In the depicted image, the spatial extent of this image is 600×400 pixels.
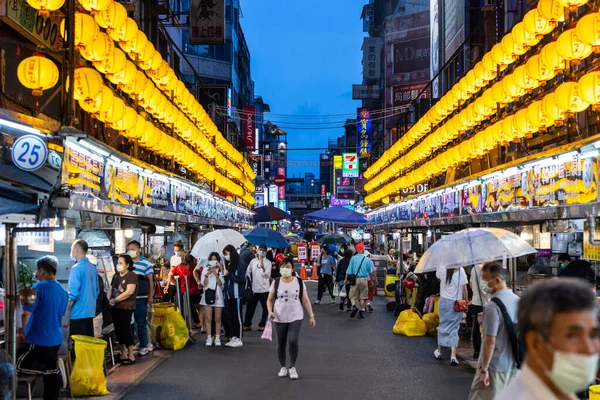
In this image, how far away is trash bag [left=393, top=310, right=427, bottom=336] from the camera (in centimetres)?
1561

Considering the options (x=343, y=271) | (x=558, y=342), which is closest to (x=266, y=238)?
(x=343, y=271)

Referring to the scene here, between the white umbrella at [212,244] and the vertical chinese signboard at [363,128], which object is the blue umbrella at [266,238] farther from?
the vertical chinese signboard at [363,128]

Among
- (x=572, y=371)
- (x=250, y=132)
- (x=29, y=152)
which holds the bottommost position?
Result: (x=572, y=371)

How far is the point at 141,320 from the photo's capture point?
504 inches

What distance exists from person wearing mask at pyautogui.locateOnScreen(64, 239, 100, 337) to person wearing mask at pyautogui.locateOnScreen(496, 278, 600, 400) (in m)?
8.50

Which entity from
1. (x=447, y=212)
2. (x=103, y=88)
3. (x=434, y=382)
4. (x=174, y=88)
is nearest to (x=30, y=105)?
(x=103, y=88)

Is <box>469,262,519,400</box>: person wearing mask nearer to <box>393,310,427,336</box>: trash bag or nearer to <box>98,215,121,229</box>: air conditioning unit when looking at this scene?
<box>98,215,121,229</box>: air conditioning unit

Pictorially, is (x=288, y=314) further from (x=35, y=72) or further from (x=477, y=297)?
(x=35, y=72)

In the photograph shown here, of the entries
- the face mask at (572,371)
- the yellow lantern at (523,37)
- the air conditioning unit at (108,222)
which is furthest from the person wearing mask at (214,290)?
the face mask at (572,371)

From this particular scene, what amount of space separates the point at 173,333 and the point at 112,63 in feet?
17.3

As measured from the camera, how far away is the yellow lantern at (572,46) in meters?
10.6

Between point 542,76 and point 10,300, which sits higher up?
point 542,76

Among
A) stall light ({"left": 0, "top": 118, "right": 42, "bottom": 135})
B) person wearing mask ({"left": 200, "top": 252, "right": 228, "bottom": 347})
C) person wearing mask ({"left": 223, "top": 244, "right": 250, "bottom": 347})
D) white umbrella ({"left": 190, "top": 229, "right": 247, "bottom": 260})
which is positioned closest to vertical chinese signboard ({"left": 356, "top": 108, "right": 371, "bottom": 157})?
white umbrella ({"left": 190, "top": 229, "right": 247, "bottom": 260})

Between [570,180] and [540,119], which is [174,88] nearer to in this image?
[540,119]
